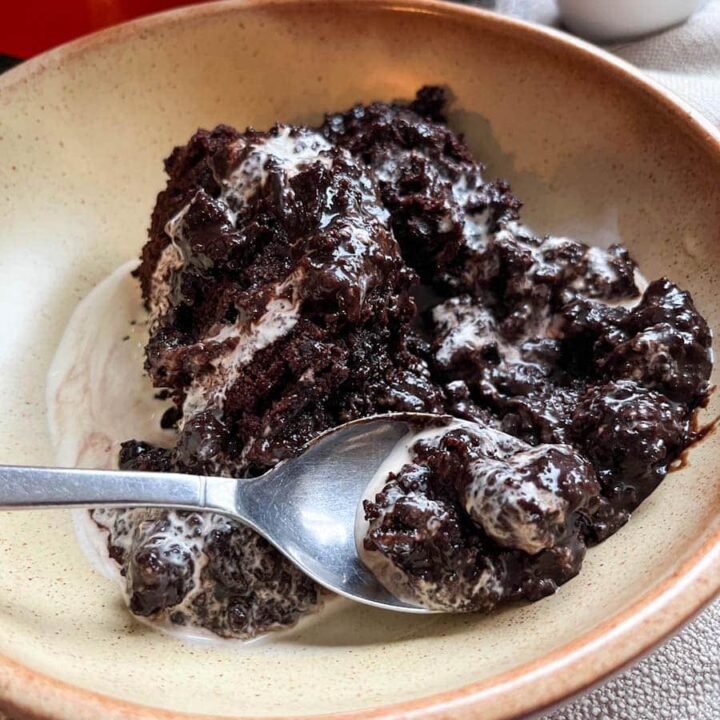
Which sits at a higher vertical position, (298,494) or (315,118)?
(315,118)

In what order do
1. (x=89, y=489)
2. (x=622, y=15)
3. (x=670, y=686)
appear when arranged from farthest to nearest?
(x=622, y=15)
(x=670, y=686)
(x=89, y=489)

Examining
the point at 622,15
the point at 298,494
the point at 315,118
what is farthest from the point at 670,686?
the point at 622,15

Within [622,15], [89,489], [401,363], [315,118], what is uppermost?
[622,15]

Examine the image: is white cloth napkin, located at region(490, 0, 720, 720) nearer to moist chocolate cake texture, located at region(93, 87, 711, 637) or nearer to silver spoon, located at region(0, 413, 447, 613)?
moist chocolate cake texture, located at region(93, 87, 711, 637)

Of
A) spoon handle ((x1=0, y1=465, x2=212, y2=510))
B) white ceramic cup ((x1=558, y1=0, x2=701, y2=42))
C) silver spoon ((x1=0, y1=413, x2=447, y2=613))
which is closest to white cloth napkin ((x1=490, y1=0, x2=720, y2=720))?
silver spoon ((x1=0, y1=413, x2=447, y2=613))

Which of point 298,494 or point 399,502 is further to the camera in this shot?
point 298,494

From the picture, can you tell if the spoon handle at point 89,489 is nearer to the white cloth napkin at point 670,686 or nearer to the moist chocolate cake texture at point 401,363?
the moist chocolate cake texture at point 401,363

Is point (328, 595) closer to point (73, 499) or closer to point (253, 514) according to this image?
point (253, 514)

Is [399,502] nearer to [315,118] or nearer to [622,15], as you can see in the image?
[315,118]
